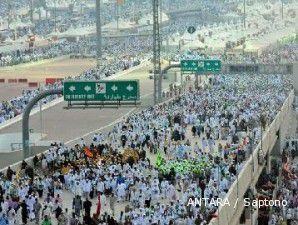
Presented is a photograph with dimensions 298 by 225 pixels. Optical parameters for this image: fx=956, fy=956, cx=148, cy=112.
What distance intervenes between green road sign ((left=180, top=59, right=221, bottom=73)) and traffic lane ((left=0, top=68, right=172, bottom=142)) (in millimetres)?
8573

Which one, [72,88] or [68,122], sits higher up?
[72,88]

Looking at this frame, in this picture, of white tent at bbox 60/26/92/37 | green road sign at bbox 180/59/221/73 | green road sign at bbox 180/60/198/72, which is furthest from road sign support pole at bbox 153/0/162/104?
white tent at bbox 60/26/92/37

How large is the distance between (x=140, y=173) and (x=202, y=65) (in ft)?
111

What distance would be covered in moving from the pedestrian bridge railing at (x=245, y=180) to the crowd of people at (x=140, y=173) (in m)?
0.26

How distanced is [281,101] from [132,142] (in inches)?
594

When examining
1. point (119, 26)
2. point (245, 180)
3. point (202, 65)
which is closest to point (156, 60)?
point (202, 65)

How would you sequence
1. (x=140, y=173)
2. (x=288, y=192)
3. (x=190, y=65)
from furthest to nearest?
(x=190, y=65) < (x=288, y=192) < (x=140, y=173)

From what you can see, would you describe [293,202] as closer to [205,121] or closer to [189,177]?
[189,177]

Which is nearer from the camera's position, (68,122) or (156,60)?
(68,122)

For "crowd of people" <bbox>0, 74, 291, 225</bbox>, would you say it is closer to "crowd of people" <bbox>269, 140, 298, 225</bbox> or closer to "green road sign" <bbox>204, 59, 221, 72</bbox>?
"crowd of people" <bbox>269, 140, 298, 225</bbox>

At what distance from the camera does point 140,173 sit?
2802cm

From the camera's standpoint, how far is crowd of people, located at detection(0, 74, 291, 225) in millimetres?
23859

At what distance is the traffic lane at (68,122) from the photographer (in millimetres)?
44237

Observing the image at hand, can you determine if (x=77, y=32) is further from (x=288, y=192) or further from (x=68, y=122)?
(x=288, y=192)
